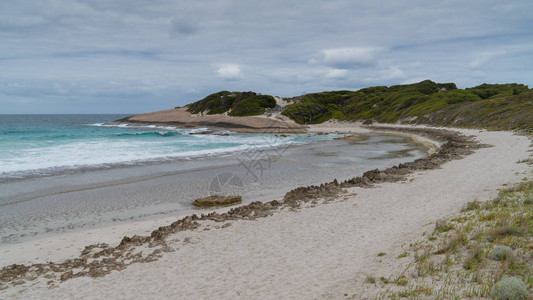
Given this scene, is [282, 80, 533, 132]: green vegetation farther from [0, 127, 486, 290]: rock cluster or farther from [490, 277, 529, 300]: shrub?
[490, 277, 529, 300]: shrub

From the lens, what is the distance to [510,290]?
4.69 meters

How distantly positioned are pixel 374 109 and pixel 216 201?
3217 inches

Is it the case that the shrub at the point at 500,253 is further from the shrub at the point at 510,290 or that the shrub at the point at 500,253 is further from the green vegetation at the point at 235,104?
the green vegetation at the point at 235,104

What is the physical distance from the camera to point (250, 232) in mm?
10297

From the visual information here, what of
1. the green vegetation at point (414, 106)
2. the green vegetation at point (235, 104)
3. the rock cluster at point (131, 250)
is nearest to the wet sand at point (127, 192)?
the rock cluster at point (131, 250)

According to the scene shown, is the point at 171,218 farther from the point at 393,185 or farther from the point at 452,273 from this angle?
the point at 393,185

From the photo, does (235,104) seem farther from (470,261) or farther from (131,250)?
(470,261)

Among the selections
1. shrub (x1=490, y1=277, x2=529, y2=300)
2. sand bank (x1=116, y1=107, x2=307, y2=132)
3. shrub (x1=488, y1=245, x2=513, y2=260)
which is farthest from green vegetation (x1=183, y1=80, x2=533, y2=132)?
shrub (x1=490, y1=277, x2=529, y2=300)

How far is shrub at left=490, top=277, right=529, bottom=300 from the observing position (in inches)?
182

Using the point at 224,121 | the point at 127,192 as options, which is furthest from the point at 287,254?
the point at 224,121

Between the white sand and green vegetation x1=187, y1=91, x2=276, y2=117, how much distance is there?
7933cm

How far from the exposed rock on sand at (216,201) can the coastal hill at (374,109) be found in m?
39.0

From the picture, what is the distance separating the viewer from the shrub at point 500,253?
19.7 ft

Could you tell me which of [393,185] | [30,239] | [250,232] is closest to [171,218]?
[250,232]
